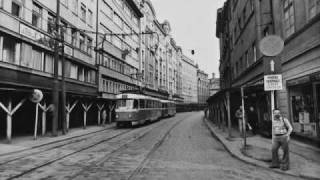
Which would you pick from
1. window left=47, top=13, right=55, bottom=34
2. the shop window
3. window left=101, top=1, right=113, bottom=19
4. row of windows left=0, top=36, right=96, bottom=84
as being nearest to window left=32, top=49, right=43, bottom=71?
row of windows left=0, top=36, right=96, bottom=84

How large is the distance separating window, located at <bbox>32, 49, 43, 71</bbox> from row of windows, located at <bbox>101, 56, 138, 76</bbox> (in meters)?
12.2

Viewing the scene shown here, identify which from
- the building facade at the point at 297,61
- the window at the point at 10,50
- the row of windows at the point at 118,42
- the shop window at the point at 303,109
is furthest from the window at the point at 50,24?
the shop window at the point at 303,109

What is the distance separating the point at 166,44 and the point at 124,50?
132ft

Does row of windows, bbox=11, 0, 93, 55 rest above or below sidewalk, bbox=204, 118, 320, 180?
above

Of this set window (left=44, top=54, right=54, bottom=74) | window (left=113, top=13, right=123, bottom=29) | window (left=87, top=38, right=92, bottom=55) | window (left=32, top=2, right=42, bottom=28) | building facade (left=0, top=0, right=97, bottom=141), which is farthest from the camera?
window (left=113, top=13, right=123, bottom=29)

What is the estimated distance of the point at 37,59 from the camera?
19.5m

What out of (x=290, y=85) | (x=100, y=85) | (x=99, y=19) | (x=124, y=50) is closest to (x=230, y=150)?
(x=290, y=85)

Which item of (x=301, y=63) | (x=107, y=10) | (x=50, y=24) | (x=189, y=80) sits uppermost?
(x=107, y=10)

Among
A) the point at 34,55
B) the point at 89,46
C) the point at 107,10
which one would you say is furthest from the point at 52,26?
the point at 107,10

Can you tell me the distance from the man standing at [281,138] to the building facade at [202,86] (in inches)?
4286

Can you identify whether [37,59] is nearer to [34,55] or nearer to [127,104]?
[34,55]

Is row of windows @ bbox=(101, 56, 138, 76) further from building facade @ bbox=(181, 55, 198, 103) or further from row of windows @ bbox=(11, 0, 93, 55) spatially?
building facade @ bbox=(181, 55, 198, 103)

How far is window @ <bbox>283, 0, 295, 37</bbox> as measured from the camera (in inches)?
495

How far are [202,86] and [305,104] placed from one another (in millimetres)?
113460
